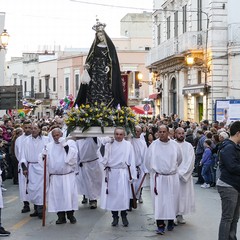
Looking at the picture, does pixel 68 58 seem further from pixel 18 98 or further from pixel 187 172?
pixel 187 172

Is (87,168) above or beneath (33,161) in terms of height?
beneath

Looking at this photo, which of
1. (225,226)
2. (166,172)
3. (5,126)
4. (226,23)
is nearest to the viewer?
(225,226)

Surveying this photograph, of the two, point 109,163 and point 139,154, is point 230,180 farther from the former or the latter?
point 139,154

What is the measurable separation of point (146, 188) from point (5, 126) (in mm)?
5745

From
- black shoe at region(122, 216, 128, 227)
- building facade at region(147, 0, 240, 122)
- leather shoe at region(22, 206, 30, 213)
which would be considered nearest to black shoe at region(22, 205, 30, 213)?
leather shoe at region(22, 206, 30, 213)

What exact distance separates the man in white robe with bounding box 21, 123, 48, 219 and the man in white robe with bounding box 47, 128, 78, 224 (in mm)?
1096

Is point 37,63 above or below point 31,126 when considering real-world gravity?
above

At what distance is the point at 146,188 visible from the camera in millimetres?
17875

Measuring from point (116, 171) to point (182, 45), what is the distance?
78.7 ft

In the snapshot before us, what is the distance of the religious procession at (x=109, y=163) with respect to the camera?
36.4ft

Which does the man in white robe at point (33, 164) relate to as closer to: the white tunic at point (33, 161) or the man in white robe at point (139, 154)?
the white tunic at point (33, 161)

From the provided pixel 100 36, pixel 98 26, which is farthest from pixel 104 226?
pixel 98 26

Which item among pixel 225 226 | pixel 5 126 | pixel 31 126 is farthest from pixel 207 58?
pixel 225 226

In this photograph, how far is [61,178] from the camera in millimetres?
11906
